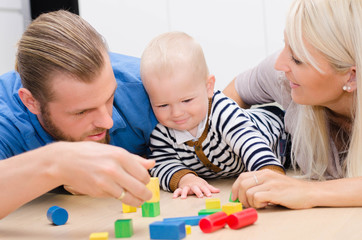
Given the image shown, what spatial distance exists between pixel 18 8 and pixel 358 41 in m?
1.85

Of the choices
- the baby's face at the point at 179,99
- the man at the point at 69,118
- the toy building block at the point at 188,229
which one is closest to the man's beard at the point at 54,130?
the man at the point at 69,118

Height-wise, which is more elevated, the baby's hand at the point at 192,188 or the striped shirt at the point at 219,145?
the striped shirt at the point at 219,145

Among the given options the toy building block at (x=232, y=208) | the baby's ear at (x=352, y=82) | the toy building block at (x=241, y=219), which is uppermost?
the baby's ear at (x=352, y=82)

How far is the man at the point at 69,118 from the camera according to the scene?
0.90 meters

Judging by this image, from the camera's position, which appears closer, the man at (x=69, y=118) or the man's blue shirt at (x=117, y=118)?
the man at (x=69, y=118)

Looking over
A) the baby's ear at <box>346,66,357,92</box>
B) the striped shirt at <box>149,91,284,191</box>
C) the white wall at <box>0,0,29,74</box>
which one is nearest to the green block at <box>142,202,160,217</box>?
the striped shirt at <box>149,91,284,191</box>

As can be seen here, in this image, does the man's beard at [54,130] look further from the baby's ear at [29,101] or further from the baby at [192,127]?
the baby at [192,127]

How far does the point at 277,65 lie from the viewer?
131 cm

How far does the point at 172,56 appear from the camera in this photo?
140cm

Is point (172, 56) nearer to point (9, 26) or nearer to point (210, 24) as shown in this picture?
point (210, 24)

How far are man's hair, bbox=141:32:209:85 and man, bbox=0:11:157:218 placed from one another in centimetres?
10

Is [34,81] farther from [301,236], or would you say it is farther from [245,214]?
[301,236]

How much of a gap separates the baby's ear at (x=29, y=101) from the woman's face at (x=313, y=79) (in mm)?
629

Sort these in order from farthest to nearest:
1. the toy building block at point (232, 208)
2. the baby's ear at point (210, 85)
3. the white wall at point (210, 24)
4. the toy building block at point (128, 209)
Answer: the white wall at point (210, 24) < the baby's ear at point (210, 85) < the toy building block at point (128, 209) < the toy building block at point (232, 208)
